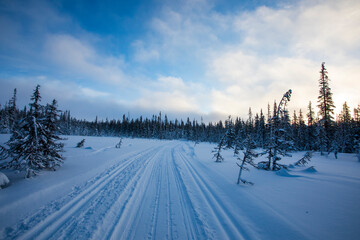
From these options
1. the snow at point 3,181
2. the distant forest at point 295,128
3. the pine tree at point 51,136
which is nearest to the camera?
the snow at point 3,181

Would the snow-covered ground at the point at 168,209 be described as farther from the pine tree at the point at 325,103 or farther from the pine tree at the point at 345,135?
the pine tree at the point at 345,135

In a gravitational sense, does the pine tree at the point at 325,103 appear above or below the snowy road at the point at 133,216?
above

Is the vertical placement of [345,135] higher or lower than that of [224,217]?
higher

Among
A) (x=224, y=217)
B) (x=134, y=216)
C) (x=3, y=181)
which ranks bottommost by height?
(x=224, y=217)

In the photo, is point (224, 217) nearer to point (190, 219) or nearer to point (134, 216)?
point (190, 219)

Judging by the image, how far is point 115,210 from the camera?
457 cm

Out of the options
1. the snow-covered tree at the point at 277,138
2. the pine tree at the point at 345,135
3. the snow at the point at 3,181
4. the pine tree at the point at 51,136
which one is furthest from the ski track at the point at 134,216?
the pine tree at the point at 345,135

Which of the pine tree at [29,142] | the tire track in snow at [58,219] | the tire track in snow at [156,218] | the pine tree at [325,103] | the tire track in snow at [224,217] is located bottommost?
the tire track in snow at [224,217]

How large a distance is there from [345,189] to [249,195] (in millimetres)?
5310

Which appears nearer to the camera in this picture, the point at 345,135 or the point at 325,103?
the point at 325,103

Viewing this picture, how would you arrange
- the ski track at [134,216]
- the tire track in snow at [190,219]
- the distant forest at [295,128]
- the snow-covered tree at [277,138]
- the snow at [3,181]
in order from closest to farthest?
the ski track at [134,216]
the tire track in snow at [190,219]
the snow at [3,181]
the snow-covered tree at [277,138]
the distant forest at [295,128]

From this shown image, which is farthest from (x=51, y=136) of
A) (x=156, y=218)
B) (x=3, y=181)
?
(x=156, y=218)

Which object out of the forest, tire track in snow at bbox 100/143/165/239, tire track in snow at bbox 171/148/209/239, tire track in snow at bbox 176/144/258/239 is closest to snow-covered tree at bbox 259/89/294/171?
the forest

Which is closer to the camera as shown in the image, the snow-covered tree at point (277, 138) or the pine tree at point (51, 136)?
the pine tree at point (51, 136)
